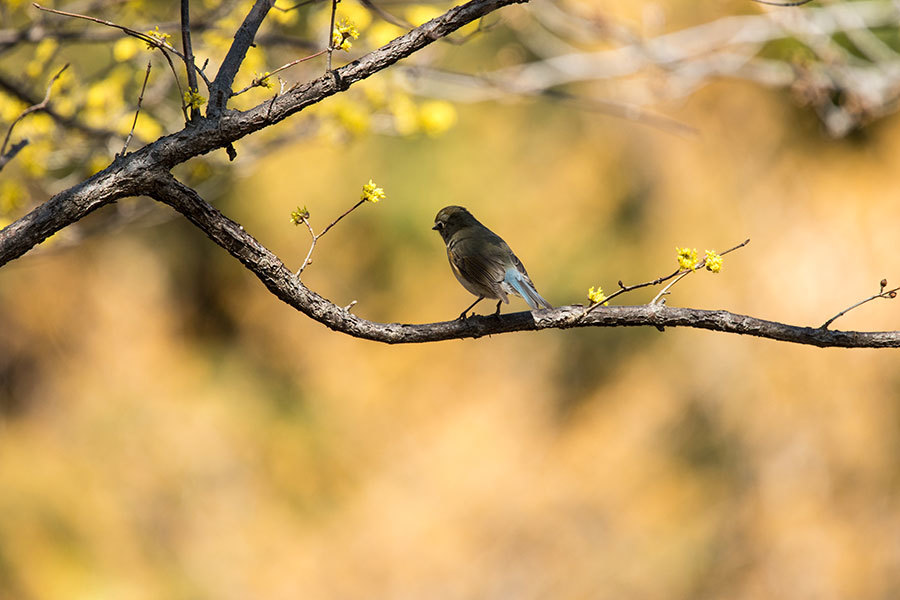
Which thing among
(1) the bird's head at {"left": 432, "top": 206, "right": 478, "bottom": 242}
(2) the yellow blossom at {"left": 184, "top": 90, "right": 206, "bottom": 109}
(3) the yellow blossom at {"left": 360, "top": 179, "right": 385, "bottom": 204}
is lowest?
(3) the yellow blossom at {"left": 360, "top": 179, "right": 385, "bottom": 204}

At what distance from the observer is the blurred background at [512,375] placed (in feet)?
25.5

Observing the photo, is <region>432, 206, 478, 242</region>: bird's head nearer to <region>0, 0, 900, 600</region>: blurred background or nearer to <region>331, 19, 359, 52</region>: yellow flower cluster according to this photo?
<region>331, 19, 359, 52</region>: yellow flower cluster

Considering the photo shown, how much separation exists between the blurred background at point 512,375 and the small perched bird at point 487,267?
367 cm

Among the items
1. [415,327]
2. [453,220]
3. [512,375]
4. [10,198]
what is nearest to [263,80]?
[415,327]

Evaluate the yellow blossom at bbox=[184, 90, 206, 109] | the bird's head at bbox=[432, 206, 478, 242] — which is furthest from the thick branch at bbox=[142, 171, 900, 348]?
the bird's head at bbox=[432, 206, 478, 242]

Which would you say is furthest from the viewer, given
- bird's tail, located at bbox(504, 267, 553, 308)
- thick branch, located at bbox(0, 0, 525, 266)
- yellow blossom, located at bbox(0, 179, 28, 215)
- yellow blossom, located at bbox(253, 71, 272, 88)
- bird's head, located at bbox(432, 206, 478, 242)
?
yellow blossom, located at bbox(0, 179, 28, 215)

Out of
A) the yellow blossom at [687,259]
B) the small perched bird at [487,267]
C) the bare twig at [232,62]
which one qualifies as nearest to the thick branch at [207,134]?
the bare twig at [232,62]

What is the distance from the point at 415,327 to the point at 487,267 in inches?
31.5

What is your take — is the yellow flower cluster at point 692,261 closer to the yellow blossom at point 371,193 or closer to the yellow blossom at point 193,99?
the yellow blossom at point 371,193

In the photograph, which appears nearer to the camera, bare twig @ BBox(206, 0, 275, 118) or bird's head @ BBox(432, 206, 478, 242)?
bare twig @ BBox(206, 0, 275, 118)

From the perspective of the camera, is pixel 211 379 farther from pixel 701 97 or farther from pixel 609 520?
pixel 701 97

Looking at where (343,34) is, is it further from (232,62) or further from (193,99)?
(193,99)

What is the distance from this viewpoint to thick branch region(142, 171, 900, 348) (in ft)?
A: 7.77

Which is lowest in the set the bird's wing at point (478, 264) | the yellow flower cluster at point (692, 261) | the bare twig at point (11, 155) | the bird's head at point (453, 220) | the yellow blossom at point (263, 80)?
the yellow flower cluster at point (692, 261)
